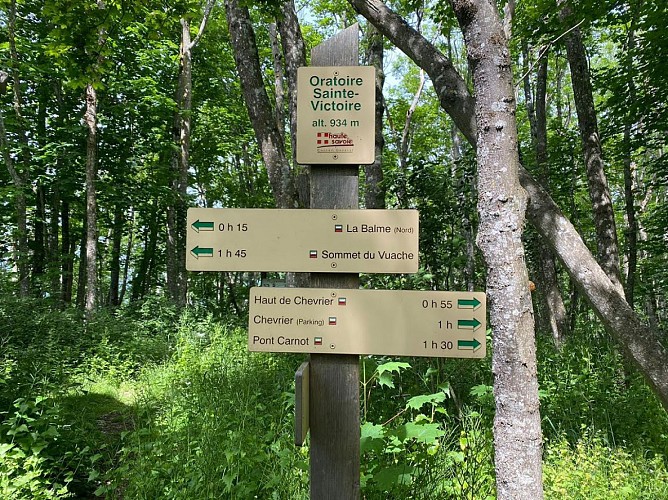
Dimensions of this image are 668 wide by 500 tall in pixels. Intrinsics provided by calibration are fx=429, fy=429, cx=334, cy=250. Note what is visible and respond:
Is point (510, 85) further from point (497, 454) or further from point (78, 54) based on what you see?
point (78, 54)

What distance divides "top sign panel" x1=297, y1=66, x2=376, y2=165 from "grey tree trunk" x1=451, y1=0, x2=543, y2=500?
57 cm

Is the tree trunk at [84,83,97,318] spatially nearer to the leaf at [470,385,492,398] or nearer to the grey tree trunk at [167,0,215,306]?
the grey tree trunk at [167,0,215,306]

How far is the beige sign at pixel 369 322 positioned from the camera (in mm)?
1797

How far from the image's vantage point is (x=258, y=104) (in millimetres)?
5809

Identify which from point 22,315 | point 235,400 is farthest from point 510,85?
point 22,315

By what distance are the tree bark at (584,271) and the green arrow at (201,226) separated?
76.0 inches

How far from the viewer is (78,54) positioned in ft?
15.8

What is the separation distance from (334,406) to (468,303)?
737 mm

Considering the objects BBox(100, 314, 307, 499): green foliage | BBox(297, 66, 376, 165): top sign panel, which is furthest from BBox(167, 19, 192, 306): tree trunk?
BBox(297, 66, 376, 165): top sign panel

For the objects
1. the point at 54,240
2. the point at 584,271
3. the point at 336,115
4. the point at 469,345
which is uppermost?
the point at 54,240

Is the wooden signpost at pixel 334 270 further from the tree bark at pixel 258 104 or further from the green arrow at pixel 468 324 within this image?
the tree bark at pixel 258 104

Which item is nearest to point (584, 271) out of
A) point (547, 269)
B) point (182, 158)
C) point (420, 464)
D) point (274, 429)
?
point (420, 464)

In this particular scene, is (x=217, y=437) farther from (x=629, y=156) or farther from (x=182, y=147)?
(x=182, y=147)

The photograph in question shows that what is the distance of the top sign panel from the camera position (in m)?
1.89
